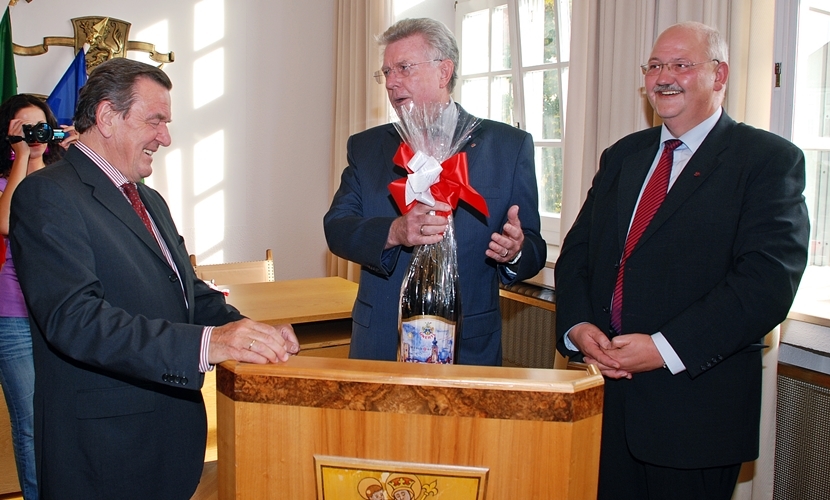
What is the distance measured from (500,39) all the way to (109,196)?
10.6 ft

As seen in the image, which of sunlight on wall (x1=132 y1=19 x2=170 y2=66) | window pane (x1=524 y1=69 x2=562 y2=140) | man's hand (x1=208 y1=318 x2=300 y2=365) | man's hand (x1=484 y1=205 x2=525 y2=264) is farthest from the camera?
sunlight on wall (x1=132 y1=19 x2=170 y2=66)

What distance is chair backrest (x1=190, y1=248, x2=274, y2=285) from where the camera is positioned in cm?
379

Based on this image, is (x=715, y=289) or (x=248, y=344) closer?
(x=248, y=344)

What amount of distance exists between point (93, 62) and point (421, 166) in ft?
12.9

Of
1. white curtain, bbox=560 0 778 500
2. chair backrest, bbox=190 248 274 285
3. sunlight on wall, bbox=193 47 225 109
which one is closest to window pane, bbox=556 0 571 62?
white curtain, bbox=560 0 778 500

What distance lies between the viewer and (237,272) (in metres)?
3.91

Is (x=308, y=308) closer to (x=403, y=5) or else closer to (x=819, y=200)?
Answer: (x=819, y=200)

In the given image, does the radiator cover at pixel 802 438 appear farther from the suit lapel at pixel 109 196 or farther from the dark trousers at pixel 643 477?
the suit lapel at pixel 109 196

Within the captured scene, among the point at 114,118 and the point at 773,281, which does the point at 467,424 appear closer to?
the point at 773,281

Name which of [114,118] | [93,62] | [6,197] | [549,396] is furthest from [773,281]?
[93,62]

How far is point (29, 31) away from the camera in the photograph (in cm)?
429

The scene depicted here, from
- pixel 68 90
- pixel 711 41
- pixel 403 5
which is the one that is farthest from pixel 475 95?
pixel 711 41

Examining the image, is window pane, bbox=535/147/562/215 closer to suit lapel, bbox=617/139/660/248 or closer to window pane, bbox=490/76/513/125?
window pane, bbox=490/76/513/125

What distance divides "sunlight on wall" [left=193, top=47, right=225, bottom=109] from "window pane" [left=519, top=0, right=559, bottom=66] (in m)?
2.14
